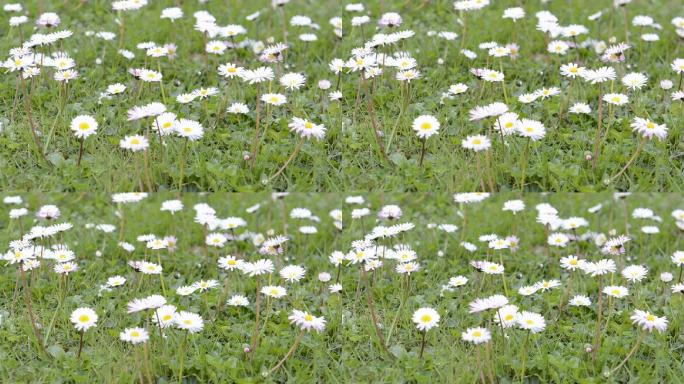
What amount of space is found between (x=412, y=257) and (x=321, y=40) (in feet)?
5.50

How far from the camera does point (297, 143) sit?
4.29 meters

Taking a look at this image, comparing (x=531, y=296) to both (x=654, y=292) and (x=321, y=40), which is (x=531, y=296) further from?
(x=321, y=40)

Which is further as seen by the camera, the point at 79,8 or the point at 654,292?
the point at 79,8

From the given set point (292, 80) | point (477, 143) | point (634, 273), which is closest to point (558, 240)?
point (634, 273)

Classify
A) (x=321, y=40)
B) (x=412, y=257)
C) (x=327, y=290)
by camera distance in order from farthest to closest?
(x=321, y=40), (x=327, y=290), (x=412, y=257)

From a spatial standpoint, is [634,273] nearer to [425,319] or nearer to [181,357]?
[425,319]

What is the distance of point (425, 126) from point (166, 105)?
1415 millimetres

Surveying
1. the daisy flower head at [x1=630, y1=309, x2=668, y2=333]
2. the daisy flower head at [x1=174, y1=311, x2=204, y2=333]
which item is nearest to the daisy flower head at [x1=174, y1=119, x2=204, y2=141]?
the daisy flower head at [x1=174, y1=311, x2=204, y2=333]

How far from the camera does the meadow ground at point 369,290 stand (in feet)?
12.2

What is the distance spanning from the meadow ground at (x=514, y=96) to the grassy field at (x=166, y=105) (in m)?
0.20

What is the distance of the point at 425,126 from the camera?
4.02 meters

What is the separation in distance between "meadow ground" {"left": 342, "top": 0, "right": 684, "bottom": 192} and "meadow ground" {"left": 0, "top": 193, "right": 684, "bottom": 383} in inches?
15.8

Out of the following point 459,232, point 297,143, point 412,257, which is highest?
point 297,143

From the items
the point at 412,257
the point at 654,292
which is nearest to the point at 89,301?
the point at 412,257
